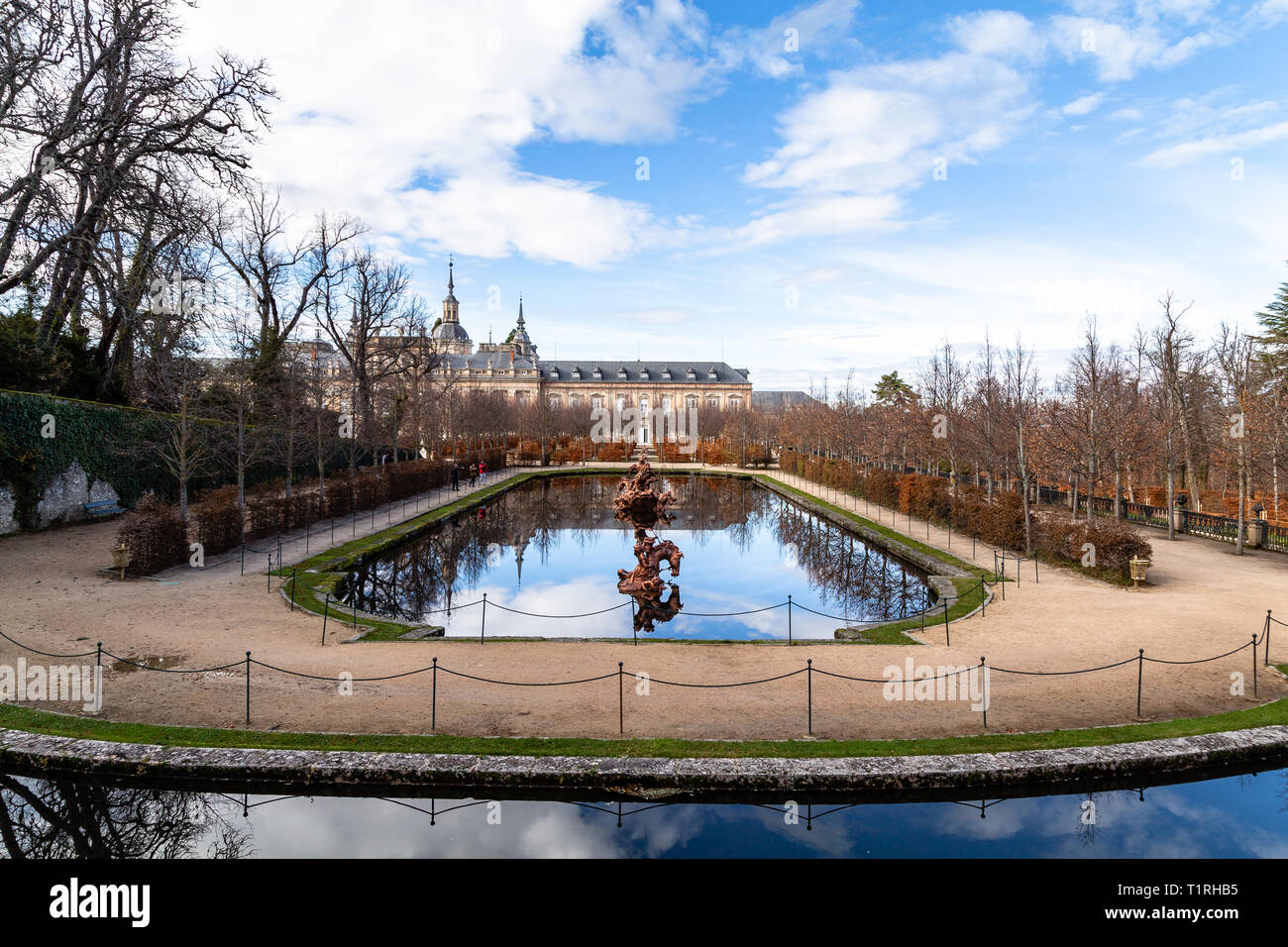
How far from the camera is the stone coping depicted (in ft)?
21.7

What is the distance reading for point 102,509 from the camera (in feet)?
68.5

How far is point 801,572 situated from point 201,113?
2023 centimetres

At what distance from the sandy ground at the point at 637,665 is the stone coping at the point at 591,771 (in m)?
0.74

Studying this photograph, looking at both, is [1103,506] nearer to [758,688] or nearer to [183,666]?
[758,688]

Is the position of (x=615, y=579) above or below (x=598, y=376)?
below

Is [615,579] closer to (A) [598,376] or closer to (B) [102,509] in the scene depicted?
(B) [102,509]

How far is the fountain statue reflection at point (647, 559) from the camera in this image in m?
13.9

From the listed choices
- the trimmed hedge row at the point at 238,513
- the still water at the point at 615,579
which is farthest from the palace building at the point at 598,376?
the still water at the point at 615,579

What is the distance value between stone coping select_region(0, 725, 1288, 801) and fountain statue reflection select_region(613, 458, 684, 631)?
5784 millimetres

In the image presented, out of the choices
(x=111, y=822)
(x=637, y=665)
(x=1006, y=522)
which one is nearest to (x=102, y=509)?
(x=111, y=822)

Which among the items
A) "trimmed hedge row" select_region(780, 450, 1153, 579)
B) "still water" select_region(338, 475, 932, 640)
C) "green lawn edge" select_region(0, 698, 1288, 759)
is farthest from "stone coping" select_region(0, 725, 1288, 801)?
"trimmed hedge row" select_region(780, 450, 1153, 579)

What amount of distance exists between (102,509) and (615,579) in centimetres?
1649

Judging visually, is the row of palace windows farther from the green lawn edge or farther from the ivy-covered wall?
the green lawn edge

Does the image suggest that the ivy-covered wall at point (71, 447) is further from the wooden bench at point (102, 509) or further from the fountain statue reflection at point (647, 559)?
the fountain statue reflection at point (647, 559)
